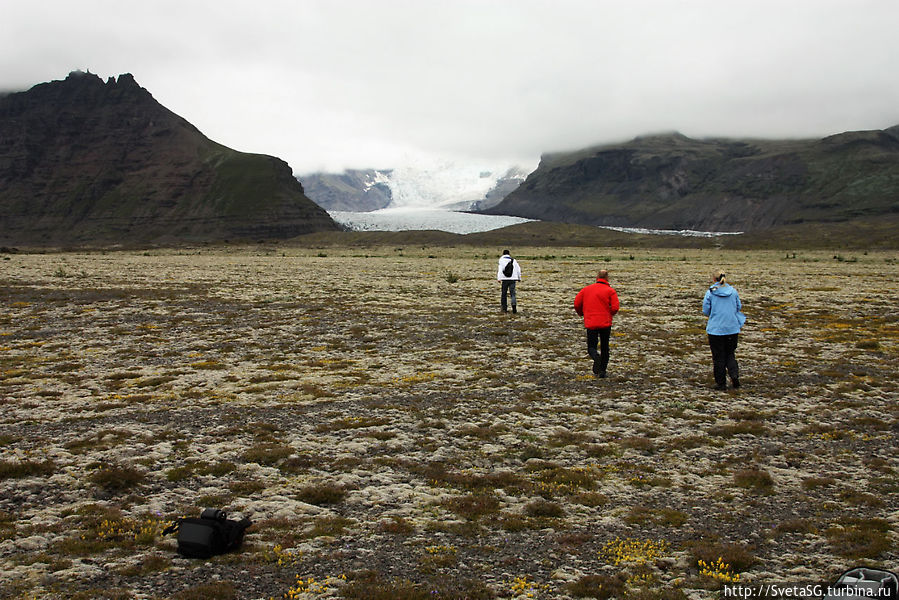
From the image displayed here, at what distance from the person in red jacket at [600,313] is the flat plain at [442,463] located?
804 mm

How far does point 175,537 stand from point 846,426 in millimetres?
13469

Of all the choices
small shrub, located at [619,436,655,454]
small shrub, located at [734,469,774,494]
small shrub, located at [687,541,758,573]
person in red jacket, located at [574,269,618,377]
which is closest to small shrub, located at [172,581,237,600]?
small shrub, located at [687,541,758,573]

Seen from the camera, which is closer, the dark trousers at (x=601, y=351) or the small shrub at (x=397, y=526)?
the small shrub at (x=397, y=526)

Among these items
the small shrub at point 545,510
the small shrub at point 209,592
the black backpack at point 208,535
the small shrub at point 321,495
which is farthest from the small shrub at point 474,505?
the small shrub at point 209,592

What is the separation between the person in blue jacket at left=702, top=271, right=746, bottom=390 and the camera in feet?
51.4

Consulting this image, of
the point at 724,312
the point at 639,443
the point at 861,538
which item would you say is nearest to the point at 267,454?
the point at 639,443

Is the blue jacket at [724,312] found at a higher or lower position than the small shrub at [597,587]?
higher

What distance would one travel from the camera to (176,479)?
33.3ft

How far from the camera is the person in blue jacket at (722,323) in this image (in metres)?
15.7

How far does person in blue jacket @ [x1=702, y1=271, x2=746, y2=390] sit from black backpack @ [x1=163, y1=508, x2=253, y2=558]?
41.5 ft

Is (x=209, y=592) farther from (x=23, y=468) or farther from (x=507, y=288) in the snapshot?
(x=507, y=288)

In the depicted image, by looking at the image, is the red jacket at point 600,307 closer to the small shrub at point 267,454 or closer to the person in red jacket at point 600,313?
the person in red jacket at point 600,313

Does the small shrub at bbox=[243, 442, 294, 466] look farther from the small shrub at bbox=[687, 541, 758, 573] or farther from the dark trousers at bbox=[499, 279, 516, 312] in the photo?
the dark trousers at bbox=[499, 279, 516, 312]

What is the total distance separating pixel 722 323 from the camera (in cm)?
1569
